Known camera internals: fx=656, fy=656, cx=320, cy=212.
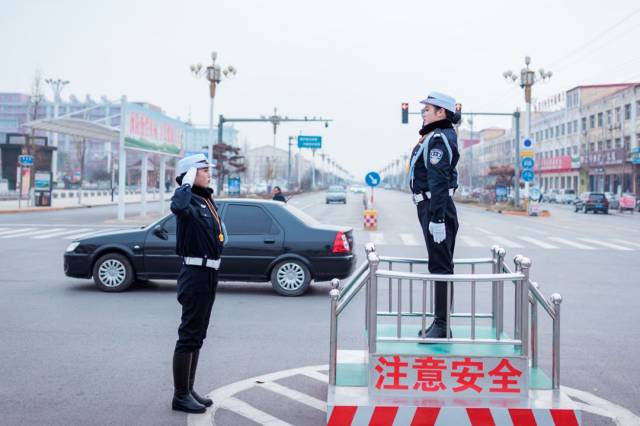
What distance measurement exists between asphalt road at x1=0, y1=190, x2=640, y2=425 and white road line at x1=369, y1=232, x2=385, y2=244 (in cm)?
771

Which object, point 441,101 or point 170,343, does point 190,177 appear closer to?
point 441,101

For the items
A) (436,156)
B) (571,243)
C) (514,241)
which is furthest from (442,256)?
(571,243)

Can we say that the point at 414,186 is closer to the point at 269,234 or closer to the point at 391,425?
the point at 391,425

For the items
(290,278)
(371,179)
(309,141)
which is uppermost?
(309,141)

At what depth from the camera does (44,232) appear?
73.6 ft

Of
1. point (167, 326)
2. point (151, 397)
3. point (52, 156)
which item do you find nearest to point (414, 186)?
point (151, 397)

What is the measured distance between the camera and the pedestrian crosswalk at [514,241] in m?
20.0

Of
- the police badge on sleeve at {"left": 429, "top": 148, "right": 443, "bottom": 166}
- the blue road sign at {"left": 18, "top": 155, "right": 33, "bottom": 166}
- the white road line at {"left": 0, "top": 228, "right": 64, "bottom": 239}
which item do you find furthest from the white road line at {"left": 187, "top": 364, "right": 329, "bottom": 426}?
the blue road sign at {"left": 18, "top": 155, "right": 33, "bottom": 166}

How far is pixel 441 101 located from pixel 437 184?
0.68 meters

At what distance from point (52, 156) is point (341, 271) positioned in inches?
2106

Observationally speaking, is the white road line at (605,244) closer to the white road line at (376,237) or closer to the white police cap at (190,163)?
the white road line at (376,237)

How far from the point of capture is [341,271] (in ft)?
34.6

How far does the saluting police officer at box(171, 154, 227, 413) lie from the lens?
15.8 feet

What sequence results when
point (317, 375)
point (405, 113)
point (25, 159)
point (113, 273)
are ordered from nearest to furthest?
point (317, 375) → point (113, 273) → point (405, 113) → point (25, 159)
